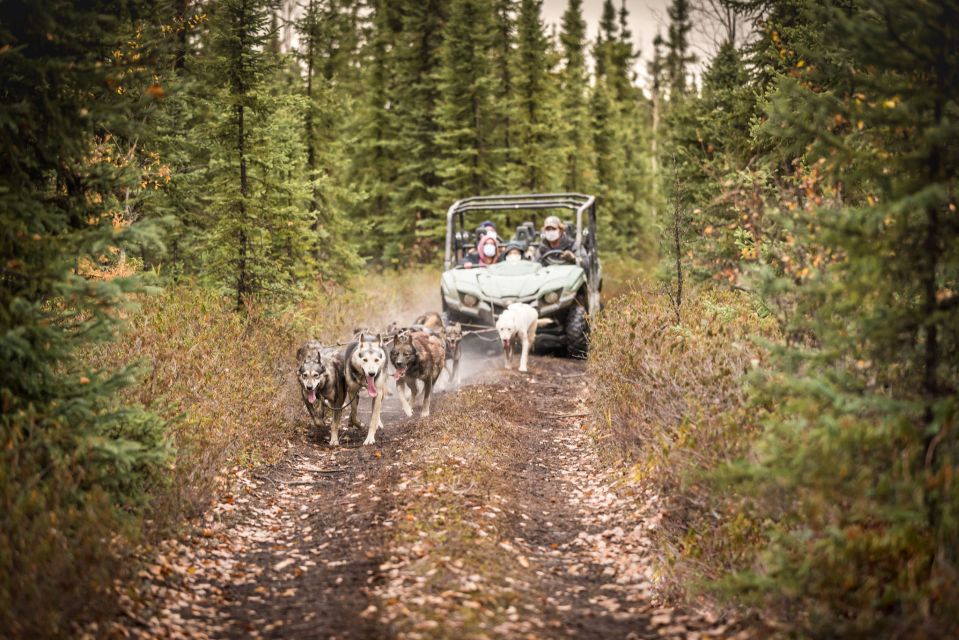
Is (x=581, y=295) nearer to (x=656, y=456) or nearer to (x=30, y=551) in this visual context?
(x=656, y=456)

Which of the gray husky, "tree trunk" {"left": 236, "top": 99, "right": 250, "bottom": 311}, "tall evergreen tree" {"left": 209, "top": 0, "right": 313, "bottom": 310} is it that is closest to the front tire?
"tall evergreen tree" {"left": 209, "top": 0, "right": 313, "bottom": 310}

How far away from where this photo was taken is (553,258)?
15.8 m

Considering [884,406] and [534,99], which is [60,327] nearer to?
[884,406]

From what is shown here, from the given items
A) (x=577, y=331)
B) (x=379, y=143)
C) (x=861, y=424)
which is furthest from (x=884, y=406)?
(x=379, y=143)

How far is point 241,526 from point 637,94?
151ft

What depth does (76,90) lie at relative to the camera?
5.73 meters

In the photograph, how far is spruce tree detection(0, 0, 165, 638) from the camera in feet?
15.6

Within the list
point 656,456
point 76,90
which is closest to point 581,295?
point 656,456

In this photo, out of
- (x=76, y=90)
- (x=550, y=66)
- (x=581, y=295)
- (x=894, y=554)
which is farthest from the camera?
(x=550, y=66)

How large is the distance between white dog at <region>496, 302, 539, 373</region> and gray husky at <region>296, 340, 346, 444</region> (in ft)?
11.6

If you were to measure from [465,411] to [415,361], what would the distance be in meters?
1.07

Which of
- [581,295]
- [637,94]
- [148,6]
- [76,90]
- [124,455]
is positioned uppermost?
[637,94]

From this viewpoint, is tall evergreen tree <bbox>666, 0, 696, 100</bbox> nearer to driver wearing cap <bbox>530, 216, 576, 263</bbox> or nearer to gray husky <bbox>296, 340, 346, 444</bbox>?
driver wearing cap <bbox>530, 216, 576, 263</bbox>

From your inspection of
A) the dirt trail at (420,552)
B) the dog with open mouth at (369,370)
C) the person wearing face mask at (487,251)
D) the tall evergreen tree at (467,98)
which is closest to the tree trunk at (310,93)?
the person wearing face mask at (487,251)
